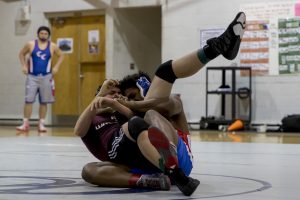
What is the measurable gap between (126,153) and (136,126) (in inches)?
12.8

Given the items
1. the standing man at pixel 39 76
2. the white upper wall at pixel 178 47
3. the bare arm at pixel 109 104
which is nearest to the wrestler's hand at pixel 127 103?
the bare arm at pixel 109 104

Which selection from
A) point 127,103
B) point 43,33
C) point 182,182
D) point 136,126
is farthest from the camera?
point 43,33

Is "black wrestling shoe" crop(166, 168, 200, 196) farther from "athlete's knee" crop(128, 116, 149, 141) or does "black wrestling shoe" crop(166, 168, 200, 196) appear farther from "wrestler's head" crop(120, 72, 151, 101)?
"wrestler's head" crop(120, 72, 151, 101)

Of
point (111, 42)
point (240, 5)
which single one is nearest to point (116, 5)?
point (111, 42)

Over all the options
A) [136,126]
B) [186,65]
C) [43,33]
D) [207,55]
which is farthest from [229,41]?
[43,33]

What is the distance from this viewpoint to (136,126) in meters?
2.96

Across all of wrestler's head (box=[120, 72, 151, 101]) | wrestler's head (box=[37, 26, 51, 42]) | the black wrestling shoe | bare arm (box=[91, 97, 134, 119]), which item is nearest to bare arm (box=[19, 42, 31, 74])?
wrestler's head (box=[37, 26, 51, 42])

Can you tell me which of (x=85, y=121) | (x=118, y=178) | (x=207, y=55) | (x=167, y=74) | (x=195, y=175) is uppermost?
(x=207, y=55)

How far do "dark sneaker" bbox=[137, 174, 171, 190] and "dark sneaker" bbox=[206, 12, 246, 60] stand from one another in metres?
0.77

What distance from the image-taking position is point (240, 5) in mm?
11492

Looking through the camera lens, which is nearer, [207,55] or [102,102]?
[102,102]

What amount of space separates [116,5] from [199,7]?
1949 millimetres

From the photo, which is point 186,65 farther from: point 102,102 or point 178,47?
point 178,47

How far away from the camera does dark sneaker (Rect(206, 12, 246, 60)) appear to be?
3.28 m
